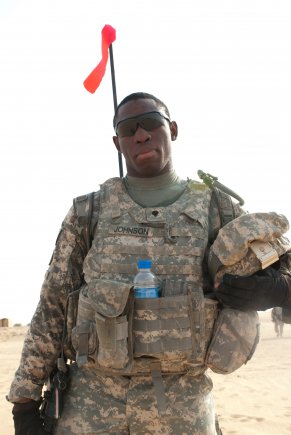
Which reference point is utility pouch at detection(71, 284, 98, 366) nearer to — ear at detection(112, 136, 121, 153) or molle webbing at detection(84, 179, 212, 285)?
molle webbing at detection(84, 179, 212, 285)

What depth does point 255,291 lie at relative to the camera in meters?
2.47

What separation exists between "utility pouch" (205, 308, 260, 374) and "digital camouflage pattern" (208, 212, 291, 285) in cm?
20

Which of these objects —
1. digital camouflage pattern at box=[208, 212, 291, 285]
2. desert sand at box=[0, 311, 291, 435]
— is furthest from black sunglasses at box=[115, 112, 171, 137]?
desert sand at box=[0, 311, 291, 435]

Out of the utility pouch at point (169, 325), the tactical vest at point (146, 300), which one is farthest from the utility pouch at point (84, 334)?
the utility pouch at point (169, 325)

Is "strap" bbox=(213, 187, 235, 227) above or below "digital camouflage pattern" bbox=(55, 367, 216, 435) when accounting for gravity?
above

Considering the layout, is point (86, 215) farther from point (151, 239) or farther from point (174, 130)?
point (174, 130)

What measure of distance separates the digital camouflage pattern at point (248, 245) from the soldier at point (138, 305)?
0.08 m

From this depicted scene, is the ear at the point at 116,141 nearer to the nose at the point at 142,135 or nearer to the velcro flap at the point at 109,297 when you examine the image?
the nose at the point at 142,135

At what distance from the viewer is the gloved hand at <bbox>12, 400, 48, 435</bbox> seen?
2.70 meters

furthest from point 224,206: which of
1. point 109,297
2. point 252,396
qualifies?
point 252,396

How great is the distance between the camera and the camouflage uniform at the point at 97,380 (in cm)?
246

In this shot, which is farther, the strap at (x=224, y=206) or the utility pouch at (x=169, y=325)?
the strap at (x=224, y=206)

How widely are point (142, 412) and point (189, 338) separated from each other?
16.7 inches

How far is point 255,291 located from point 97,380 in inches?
36.6
